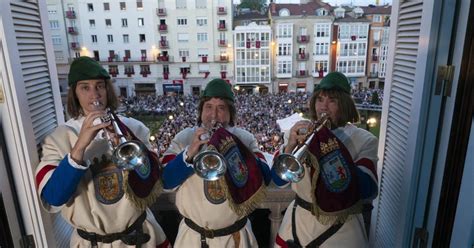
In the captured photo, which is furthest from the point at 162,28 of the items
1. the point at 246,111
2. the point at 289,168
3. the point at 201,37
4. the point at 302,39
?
the point at 289,168

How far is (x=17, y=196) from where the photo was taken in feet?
4.28

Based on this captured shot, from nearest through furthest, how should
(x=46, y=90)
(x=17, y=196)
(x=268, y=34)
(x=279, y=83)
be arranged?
1. (x=17, y=196)
2. (x=46, y=90)
3. (x=268, y=34)
4. (x=279, y=83)

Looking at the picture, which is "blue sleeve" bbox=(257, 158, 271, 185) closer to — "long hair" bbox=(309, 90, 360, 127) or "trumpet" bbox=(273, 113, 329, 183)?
"trumpet" bbox=(273, 113, 329, 183)

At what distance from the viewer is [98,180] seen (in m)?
1.29

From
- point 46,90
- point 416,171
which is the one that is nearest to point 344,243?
point 416,171

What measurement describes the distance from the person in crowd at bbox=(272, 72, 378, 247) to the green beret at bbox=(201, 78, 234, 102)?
1.11 feet

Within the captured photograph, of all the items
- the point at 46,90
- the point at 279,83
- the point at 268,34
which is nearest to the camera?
the point at 46,90

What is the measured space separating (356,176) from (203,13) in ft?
47.6

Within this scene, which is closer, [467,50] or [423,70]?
→ [467,50]

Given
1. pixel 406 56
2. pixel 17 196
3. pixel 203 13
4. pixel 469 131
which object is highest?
pixel 203 13

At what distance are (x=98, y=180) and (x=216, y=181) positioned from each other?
49 cm

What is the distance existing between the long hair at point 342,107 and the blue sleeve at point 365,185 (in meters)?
0.24

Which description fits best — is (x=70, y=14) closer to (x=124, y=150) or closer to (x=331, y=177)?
(x=124, y=150)

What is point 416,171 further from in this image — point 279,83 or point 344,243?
point 279,83
